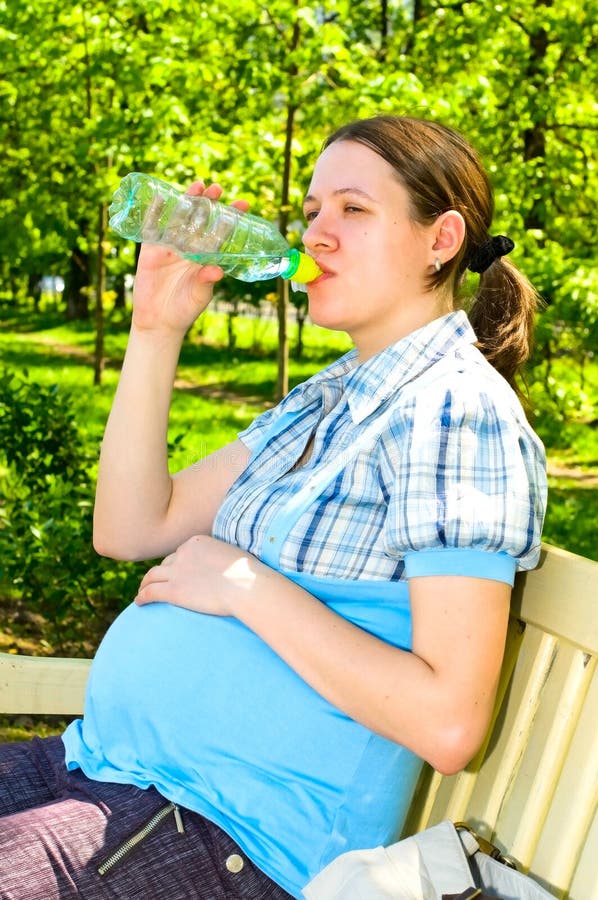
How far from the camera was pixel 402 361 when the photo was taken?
6.76ft

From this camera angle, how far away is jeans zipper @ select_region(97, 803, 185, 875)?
69.1 inches

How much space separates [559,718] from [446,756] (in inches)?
8.7

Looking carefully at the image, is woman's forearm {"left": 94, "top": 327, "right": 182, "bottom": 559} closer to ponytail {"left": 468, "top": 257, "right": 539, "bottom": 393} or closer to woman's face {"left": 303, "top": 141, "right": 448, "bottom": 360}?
woman's face {"left": 303, "top": 141, "right": 448, "bottom": 360}

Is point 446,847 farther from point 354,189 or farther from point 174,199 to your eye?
point 174,199

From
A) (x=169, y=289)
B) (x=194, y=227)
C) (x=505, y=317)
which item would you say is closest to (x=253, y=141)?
(x=194, y=227)

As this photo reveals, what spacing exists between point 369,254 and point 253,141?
583cm

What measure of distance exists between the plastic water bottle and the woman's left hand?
60cm

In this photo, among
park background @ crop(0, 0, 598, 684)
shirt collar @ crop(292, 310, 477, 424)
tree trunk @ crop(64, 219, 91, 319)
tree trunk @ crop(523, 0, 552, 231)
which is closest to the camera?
shirt collar @ crop(292, 310, 477, 424)

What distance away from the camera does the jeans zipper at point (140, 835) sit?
1.75 metres

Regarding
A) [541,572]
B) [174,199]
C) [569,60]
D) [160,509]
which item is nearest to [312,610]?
[541,572]

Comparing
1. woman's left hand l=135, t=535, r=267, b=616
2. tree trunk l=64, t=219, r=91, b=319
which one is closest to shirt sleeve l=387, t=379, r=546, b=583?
woman's left hand l=135, t=535, r=267, b=616

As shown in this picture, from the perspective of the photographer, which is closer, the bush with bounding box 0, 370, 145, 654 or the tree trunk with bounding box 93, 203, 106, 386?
the bush with bounding box 0, 370, 145, 654

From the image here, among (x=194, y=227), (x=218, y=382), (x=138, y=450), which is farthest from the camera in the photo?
(x=218, y=382)

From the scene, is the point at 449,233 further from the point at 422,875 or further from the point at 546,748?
the point at 422,875
